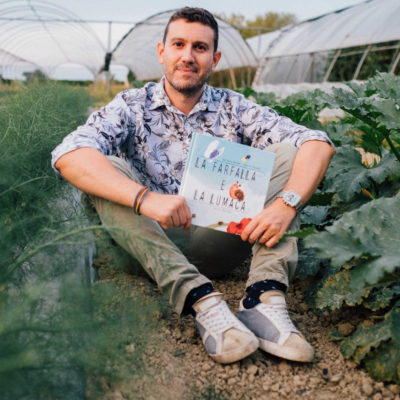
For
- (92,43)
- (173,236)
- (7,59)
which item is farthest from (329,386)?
(7,59)

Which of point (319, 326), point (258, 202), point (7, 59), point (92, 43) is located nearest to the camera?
point (258, 202)

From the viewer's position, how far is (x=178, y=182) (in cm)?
208

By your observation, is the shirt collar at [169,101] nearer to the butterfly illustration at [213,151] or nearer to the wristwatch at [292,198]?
the butterfly illustration at [213,151]

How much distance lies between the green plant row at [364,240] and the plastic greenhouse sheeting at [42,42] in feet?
47.3

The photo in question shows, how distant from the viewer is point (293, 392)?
1451mm

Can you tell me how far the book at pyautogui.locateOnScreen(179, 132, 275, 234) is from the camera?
1.68 metres

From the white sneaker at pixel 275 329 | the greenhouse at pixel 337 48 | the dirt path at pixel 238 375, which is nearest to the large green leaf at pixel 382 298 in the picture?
the dirt path at pixel 238 375

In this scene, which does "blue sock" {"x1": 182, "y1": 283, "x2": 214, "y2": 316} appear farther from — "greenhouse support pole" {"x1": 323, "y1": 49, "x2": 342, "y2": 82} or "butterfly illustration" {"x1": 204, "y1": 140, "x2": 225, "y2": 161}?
"greenhouse support pole" {"x1": 323, "y1": 49, "x2": 342, "y2": 82}

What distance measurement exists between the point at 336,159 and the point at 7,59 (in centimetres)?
2146

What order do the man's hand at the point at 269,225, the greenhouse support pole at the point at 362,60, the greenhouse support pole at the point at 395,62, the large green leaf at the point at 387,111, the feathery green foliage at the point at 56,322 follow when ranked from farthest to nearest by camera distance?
the greenhouse support pole at the point at 362,60
the greenhouse support pole at the point at 395,62
the large green leaf at the point at 387,111
the man's hand at the point at 269,225
the feathery green foliage at the point at 56,322

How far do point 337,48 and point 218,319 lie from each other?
11949 millimetres

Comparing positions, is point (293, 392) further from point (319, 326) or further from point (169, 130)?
point (169, 130)

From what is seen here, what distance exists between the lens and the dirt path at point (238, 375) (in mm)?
1369

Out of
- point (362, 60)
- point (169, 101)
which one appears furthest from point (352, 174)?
point (362, 60)
